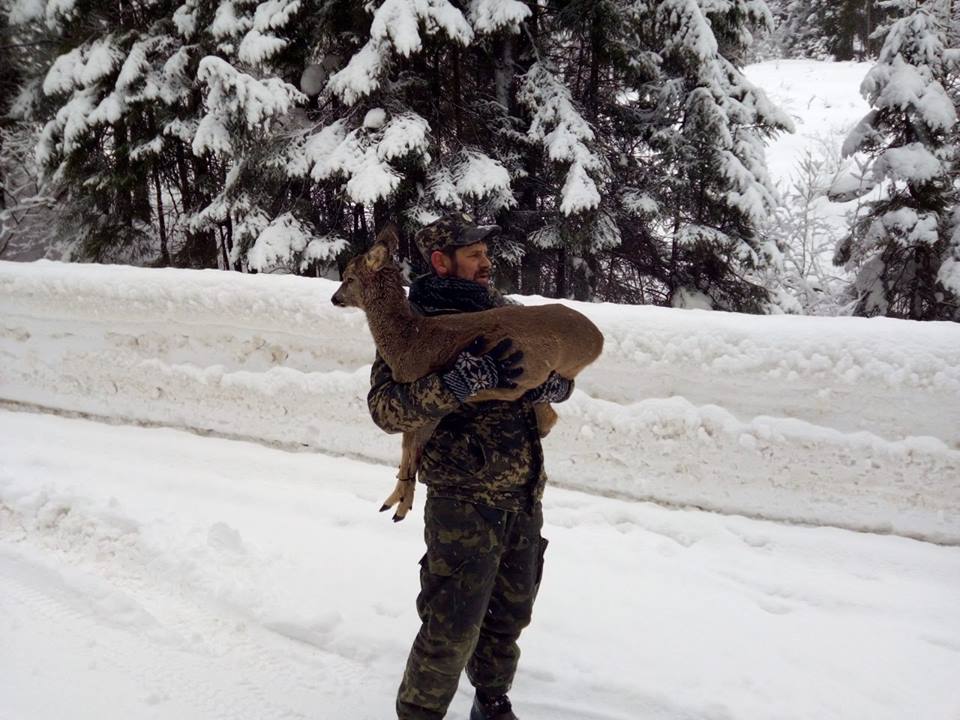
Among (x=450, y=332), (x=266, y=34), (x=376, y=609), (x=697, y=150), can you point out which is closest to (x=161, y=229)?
(x=266, y=34)

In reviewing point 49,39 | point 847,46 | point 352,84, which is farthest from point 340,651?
point 847,46

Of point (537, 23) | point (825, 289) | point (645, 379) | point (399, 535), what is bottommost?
point (399, 535)

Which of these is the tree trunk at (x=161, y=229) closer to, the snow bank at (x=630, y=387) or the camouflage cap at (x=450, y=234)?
the snow bank at (x=630, y=387)

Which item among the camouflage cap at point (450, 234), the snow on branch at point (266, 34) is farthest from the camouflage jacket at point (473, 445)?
the snow on branch at point (266, 34)

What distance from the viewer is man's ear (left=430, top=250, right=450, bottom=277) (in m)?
2.09

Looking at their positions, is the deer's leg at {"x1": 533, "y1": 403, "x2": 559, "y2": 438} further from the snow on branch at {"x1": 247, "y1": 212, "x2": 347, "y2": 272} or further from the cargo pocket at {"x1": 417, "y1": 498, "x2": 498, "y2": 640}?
the snow on branch at {"x1": 247, "y1": 212, "x2": 347, "y2": 272}

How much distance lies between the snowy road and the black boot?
214 mm

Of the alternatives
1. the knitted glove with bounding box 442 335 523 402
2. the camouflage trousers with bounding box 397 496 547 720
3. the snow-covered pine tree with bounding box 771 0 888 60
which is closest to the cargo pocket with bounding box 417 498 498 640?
the camouflage trousers with bounding box 397 496 547 720

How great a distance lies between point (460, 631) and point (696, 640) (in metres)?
1.48

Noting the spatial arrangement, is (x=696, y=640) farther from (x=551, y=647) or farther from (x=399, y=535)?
(x=399, y=535)

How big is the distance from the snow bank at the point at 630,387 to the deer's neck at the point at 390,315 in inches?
97.0

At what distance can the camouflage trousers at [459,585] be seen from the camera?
206 cm

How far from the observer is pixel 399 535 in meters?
3.83

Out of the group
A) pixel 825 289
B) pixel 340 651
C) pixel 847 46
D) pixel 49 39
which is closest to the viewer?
pixel 340 651
